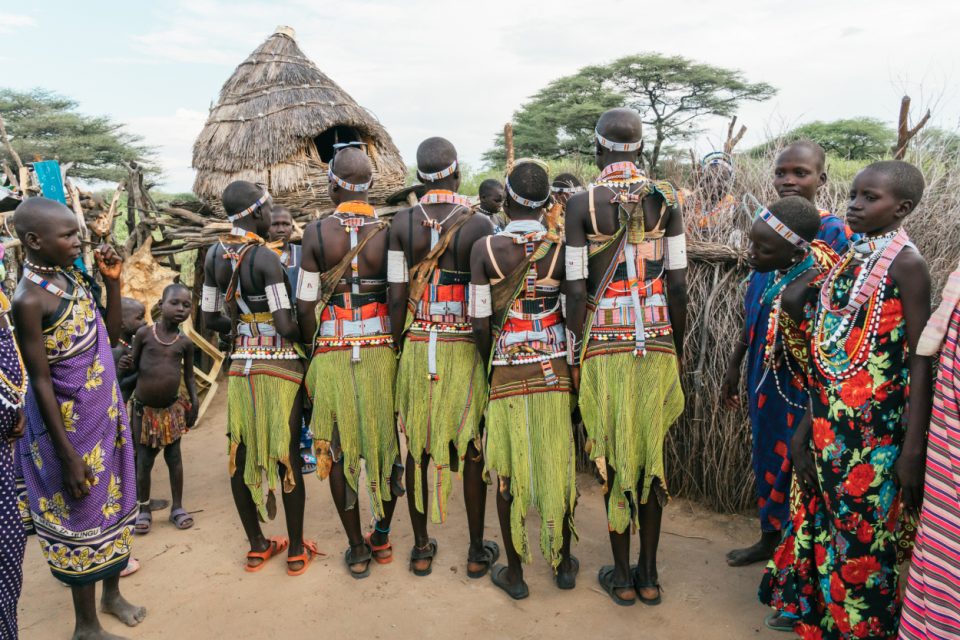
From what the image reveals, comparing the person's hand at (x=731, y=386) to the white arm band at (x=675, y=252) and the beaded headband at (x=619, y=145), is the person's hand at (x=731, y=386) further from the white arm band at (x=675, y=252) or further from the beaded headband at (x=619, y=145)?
the beaded headband at (x=619, y=145)

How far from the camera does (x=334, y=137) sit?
954cm

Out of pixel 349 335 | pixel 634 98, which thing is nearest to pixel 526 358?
pixel 349 335

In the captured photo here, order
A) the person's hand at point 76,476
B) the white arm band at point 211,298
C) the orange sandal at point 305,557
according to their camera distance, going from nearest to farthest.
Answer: the person's hand at point 76,476, the white arm band at point 211,298, the orange sandal at point 305,557

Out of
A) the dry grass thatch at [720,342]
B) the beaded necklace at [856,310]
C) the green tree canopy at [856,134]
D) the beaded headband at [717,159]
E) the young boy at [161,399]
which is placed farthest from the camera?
the green tree canopy at [856,134]

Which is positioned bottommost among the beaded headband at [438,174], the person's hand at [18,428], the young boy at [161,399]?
the young boy at [161,399]

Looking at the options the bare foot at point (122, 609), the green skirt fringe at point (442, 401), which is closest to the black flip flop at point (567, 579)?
the green skirt fringe at point (442, 401)

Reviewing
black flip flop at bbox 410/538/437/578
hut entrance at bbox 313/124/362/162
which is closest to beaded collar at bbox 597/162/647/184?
black flip flop at bbox 410/538/437/578

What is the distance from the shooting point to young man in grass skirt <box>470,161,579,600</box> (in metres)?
3.04

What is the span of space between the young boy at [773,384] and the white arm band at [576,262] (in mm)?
935

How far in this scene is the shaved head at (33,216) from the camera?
2.63 metres

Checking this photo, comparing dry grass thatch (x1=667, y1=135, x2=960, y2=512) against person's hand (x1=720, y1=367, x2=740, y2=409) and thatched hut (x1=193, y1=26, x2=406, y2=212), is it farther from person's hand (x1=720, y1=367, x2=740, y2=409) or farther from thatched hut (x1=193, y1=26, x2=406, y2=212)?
thatched hut (x1=193, y1=26, x2=406, y2=212)

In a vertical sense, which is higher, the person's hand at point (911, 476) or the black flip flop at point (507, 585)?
the person's hand at point (911, 476)

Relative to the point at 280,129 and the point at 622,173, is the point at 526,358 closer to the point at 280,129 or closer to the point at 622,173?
the point at 622,173

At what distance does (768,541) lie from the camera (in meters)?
3.55
